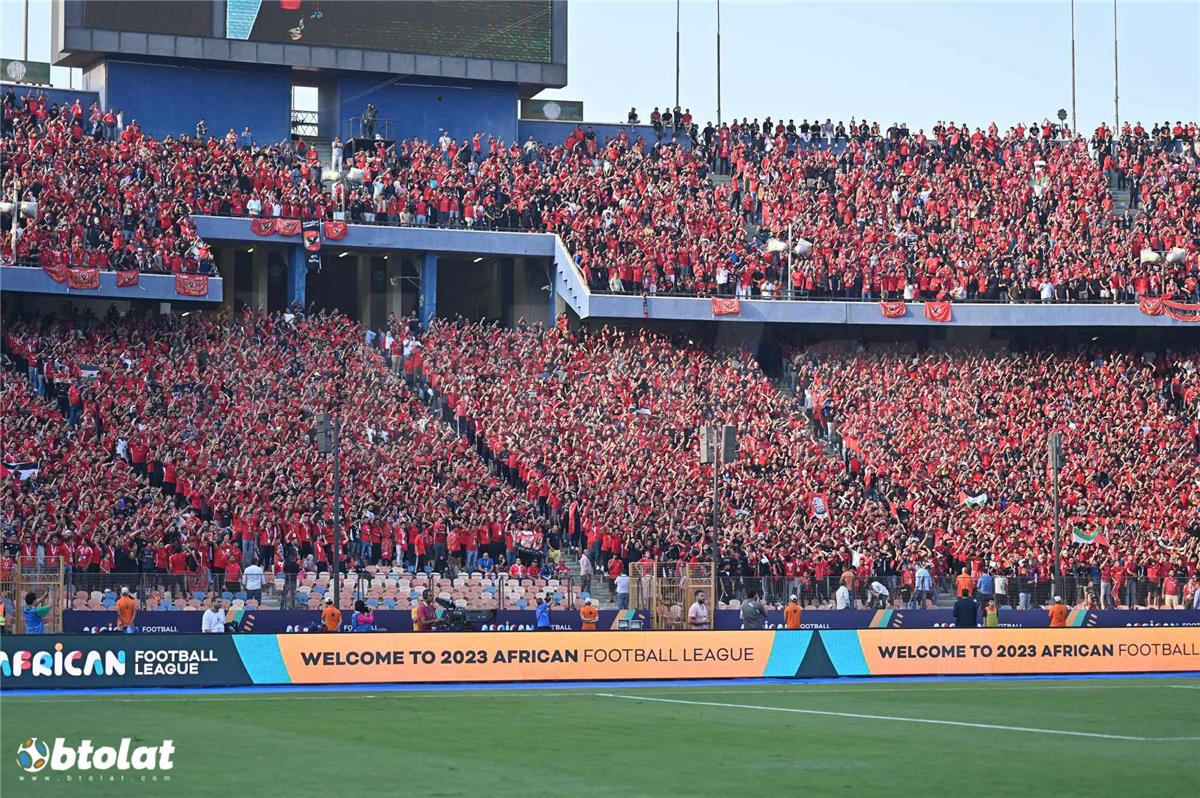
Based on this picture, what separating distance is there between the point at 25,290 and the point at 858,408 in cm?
2386

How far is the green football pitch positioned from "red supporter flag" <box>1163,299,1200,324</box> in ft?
93.1

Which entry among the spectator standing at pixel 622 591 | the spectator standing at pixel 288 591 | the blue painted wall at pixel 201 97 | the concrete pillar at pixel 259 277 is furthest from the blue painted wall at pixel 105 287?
the spectator standing at pixel 622 591

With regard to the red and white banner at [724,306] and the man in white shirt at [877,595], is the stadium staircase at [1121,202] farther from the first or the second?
the man in white shirt at [877,595]

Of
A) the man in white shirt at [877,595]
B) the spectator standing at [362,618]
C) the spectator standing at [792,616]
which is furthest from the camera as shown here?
the man in white shirt at [877,595]

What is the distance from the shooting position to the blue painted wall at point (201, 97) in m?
57.8

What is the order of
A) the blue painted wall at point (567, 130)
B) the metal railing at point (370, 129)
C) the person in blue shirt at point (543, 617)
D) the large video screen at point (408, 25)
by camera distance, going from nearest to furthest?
the person in blue shirt at point (543, 617)
the large video screen at point (408, 25)
the metal railing at point (370, 129)
the blue painted wall at point (567, 130)

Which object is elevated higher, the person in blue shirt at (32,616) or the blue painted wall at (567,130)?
the blue painted wall at (567,130)

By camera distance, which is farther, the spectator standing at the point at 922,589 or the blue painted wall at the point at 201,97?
the blue painted wall at the point at 201,97

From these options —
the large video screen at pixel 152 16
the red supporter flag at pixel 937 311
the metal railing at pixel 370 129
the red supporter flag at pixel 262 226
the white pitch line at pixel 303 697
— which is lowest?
the white pitch line at pixel 303 697

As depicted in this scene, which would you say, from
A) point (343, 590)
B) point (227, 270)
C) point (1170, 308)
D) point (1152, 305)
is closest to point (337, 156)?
point (227, 270)

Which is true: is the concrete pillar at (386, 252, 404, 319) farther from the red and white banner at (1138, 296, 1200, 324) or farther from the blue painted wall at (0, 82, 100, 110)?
the red and white banner at (1138, 296, 1200, 324)

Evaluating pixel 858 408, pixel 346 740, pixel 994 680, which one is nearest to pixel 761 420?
pixel 858 408

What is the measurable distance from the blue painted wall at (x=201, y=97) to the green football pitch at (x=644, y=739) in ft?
110

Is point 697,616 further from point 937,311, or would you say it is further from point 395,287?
point 395,287
